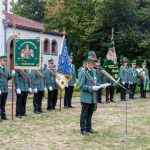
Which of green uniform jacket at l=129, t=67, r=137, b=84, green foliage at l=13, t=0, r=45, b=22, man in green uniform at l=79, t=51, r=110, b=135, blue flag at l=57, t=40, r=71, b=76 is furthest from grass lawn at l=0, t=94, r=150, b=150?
green foliage at l=13, t=0, r=45, b=22

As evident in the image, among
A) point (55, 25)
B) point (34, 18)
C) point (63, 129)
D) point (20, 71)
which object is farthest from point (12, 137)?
point (34, 18)

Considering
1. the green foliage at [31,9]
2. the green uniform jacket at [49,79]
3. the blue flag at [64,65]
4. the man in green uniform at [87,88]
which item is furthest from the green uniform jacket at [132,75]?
the green foliage at [31,9]

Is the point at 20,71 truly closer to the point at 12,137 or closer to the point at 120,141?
the point at 12,137

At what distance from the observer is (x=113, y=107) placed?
1523 centimetres

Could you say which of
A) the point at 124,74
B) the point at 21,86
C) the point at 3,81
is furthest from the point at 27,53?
the point at 124,74

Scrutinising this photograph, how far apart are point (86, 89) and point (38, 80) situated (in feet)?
13.9

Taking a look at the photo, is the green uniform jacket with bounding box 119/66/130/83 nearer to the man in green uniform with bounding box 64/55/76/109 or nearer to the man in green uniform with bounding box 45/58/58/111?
the man in green uniform with bounding box 64/55/76/109

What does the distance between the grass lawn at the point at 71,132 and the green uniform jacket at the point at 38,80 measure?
2.95ft

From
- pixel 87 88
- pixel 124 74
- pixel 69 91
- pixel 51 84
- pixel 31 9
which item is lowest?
pixel 69 91

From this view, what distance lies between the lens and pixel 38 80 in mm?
13430

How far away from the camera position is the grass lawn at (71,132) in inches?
338

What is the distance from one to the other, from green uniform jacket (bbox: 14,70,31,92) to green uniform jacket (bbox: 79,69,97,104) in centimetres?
327

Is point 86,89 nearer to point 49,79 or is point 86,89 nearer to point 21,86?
point 21,86

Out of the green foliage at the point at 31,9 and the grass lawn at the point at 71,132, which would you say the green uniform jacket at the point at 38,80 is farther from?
the green foliage at the point at 31,9
